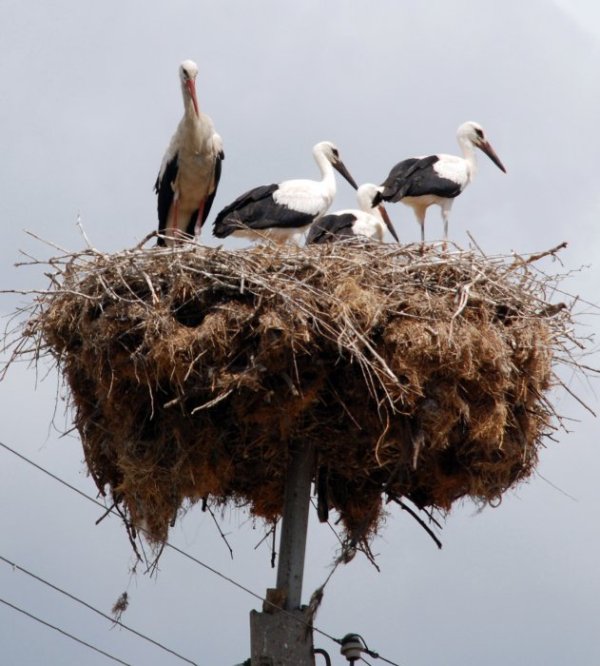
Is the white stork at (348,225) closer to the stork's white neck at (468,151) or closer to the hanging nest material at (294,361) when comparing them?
the stork's white neck at (468,151)

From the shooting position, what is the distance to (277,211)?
12148 millimetres

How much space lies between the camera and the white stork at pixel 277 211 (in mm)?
12023

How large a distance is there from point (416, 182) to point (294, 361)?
4.72 metres

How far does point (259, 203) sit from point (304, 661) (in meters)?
4.20

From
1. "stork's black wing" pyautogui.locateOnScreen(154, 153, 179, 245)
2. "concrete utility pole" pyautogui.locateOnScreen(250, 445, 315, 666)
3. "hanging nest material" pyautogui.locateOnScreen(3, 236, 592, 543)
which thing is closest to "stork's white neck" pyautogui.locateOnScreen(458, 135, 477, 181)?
"stork's black wing" pyautogui.locateOnScreen(154, 153, 179, 245)

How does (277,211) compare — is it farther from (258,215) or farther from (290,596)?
(290,596)

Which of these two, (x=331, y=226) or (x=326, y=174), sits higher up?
(x=326, y=174)

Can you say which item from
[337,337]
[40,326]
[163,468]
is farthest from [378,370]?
[40,326]

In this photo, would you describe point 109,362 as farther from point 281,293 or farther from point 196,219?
point 196,219

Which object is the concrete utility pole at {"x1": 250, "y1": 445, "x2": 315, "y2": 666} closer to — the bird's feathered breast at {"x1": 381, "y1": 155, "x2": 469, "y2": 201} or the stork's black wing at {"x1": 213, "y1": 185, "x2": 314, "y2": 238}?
the stork's black wing at {"x1": 213, "y1": 185, "x2": 314, "y2": 238}

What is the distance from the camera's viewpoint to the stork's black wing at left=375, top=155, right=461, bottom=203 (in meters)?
13.1

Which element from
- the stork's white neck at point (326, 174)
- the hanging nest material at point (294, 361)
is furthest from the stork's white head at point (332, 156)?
the hanging nest material at point (294, 361)

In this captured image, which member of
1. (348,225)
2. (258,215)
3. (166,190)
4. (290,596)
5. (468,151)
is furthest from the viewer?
(468,151)

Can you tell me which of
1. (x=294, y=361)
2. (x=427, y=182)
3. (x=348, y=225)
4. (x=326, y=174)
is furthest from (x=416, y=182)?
(x=294, y=361)
